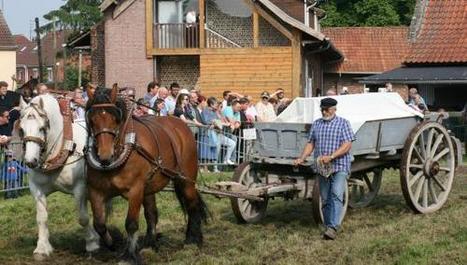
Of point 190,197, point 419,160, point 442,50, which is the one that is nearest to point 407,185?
point 419,160

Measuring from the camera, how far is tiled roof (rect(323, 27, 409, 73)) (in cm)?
4334

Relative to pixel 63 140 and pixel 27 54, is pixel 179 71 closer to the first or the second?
pixel 63 140

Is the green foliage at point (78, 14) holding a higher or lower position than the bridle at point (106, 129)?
higher

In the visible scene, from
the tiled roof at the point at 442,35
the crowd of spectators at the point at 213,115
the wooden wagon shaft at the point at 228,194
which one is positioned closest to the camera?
the wooden wagon shaft at the point at 228,194

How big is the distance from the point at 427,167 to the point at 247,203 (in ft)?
8.46

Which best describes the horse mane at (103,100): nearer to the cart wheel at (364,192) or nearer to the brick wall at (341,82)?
the cart wheel at (364,192)

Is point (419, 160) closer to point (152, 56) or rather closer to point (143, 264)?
point (143, 264)

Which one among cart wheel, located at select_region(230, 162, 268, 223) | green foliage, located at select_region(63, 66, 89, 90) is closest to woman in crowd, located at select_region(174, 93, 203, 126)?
cart wheel, located at select_region(230, 162, 268, 223)

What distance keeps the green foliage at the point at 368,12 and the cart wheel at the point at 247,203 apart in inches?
1853

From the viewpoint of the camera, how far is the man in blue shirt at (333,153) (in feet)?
30.5

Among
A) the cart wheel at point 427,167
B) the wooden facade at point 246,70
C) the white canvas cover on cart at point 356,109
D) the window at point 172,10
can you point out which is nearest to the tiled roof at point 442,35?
the wooden facade at point 246,70

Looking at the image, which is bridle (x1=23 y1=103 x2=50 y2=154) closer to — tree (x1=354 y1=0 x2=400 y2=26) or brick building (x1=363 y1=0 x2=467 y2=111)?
brick building (x1=363 y1=0 x2=467 y2=111)

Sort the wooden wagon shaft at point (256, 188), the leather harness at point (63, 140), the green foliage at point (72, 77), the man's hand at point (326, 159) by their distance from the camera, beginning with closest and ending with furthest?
1. the leather harness at point (63, 140)
2. the man's hand at point (326, 159)
3. the wooden wagon shaft at point (256, 188)
4. the green foliage at point (72, 77)

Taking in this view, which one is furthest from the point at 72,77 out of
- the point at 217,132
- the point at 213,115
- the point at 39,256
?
the point at 39,256
